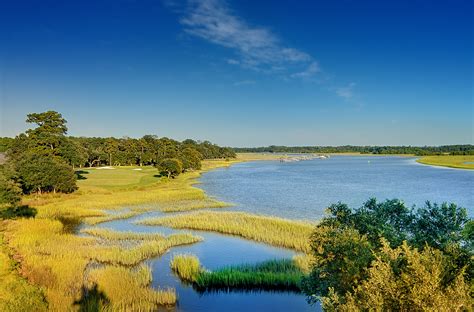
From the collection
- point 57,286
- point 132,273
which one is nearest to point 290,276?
point 132,273

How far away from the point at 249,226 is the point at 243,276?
14328mm

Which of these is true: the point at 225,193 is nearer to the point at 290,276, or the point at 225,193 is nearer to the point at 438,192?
the point at 438,192

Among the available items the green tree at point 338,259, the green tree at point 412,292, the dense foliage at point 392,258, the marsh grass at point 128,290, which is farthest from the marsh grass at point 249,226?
the green tree at point 412,292

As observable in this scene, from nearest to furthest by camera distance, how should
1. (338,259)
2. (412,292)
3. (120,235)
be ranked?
(412,292) < (338,259) < (120,235)

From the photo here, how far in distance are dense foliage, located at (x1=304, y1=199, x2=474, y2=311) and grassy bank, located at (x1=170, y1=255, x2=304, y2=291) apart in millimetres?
7447

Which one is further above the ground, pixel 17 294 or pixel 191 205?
pixel 17 294

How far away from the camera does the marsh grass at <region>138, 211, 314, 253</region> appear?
32266 millimetres

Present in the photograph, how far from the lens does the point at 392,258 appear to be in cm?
947

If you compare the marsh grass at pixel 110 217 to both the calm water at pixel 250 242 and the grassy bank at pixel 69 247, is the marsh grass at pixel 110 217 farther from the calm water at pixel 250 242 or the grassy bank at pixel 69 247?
the calm water at pixel 250 242

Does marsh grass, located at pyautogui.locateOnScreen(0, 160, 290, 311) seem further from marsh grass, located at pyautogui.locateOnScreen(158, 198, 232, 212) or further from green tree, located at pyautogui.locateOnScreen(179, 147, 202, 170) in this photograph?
green tree, located at pyautogui.locateOnScreen(179, 147, 202, 170)

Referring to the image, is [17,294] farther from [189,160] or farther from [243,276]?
[189,160]

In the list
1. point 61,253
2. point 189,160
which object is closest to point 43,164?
point 61,253

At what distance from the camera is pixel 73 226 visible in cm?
3809

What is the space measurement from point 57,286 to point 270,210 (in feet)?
106
